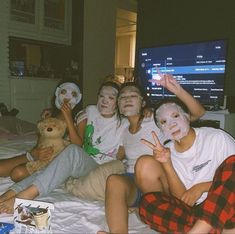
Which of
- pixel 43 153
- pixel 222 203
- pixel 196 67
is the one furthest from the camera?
pixel 196 67

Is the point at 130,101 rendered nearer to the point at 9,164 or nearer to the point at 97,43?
the point at 9,164

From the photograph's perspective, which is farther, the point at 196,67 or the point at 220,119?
the point at 196,67

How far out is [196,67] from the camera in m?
3.04

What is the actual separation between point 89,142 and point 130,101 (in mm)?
349

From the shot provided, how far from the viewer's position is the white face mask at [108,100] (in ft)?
5.83

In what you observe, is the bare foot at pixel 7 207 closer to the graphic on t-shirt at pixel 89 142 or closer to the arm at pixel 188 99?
the graphic on t-shirt at pixel 89 142

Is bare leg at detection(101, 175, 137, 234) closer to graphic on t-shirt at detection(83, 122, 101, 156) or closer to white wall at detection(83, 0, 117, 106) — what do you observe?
graphic on t-shirt at detection(83, 122, 101, 156)

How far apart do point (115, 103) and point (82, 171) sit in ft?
1.62

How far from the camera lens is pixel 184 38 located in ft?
11.5

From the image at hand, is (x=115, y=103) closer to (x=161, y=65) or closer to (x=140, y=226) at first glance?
(x=140, y=226)

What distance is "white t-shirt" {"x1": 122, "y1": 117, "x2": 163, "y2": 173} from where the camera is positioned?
1.49 metres

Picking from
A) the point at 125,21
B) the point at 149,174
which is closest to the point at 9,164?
the point at 149,174

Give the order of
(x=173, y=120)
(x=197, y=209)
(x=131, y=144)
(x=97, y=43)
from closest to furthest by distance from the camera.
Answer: (x=197, y=209) < (x=173, y=120) < (x=131, y=144) < (x=97, y=43)

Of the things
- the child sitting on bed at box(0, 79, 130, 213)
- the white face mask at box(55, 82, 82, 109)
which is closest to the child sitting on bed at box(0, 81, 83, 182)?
the white face mask at box(55, 82, 82, 109)
